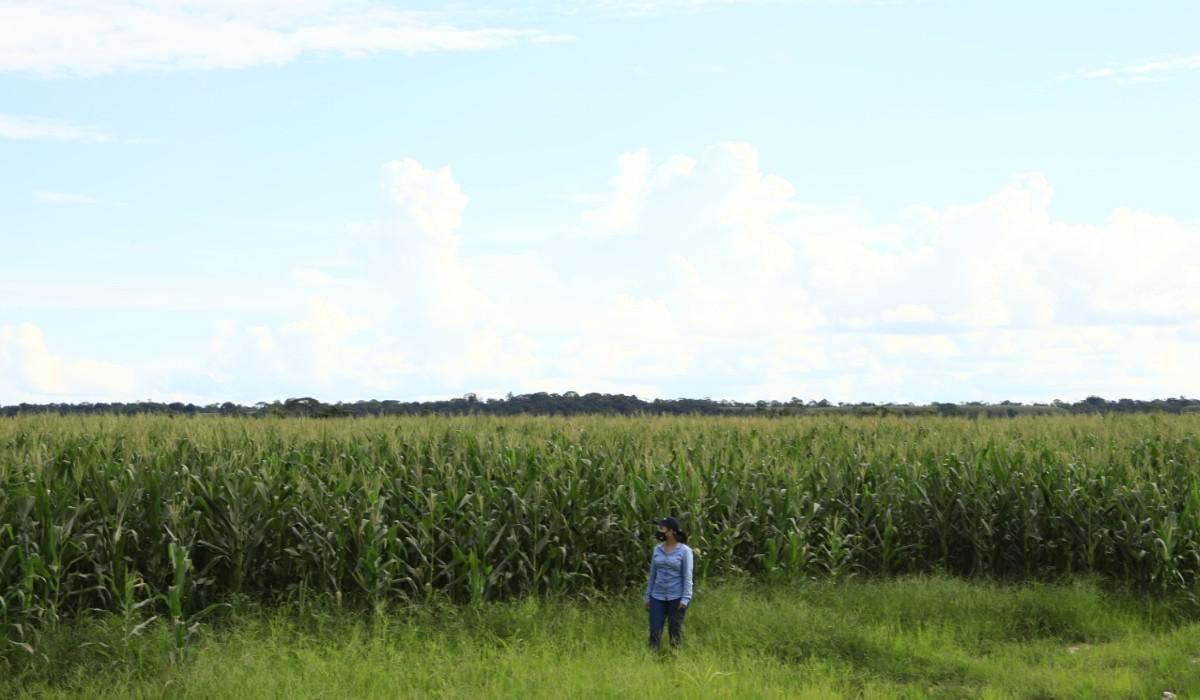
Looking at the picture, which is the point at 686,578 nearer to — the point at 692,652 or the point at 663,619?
the point at 663,619

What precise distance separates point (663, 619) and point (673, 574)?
0.65 meters

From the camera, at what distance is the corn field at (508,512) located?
14.3 metres

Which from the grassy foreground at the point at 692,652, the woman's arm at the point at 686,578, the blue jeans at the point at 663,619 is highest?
the woman's arm at the point at 686,578

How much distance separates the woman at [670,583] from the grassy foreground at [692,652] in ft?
1.23

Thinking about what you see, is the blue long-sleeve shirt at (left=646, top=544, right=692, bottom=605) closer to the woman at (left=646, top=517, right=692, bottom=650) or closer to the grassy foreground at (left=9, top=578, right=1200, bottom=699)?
the woman at (left=646, top=517, right=692, bottom=650)

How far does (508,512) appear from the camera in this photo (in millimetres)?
15680

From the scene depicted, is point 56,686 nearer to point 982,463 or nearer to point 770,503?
point 770,503

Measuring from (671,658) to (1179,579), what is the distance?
9051 millimetres

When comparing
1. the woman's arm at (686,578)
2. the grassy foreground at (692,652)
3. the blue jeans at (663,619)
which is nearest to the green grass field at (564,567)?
the grassy foreground at (692,652)

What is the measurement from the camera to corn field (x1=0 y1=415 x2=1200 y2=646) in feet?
47.0

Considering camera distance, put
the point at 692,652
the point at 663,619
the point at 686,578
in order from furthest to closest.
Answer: the point at 692,652, the point at 663,619, the point at 686,578

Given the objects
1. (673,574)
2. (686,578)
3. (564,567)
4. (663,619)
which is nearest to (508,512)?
(564,567)

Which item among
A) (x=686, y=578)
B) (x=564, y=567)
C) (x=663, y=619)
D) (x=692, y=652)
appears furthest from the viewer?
(x=564, y=567)

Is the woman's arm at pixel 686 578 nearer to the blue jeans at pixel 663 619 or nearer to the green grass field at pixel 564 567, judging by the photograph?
the blue jeans at pixel 663 619
